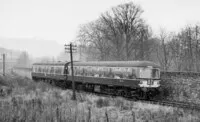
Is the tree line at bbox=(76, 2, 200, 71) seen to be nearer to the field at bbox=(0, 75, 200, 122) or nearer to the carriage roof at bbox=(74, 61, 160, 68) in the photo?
the carriage roof at bbox=(74, 61, 160, 68)

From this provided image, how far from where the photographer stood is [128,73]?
21.4 metres

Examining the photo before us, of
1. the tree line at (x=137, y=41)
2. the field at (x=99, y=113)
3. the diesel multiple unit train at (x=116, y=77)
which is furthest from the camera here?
the tree line at (x=137, y=41)

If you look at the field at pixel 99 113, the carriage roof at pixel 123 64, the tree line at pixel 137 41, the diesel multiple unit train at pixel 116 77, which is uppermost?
the tree line at pixel 137 41

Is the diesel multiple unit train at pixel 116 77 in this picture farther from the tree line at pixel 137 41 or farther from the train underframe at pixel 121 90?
the tree line at pixel 137 41

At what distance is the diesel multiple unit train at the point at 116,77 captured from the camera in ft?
67.6

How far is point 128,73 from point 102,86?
13.6 feet

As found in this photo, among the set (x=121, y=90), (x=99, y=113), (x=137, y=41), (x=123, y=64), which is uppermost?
(x=137, y=41)

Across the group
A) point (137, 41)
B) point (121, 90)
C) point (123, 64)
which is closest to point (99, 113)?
point (121, 90)

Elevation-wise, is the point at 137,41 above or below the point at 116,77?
above

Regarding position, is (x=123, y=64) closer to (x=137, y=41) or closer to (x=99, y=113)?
(x=99, y=113)

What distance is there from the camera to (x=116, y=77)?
22609mm

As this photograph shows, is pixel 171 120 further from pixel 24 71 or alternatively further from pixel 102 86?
pixel 24 71

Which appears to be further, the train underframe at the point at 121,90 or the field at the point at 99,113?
the train underframe at the point at 121,90

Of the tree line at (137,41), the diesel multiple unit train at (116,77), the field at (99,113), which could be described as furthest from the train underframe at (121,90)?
the tree line at (137,41)
